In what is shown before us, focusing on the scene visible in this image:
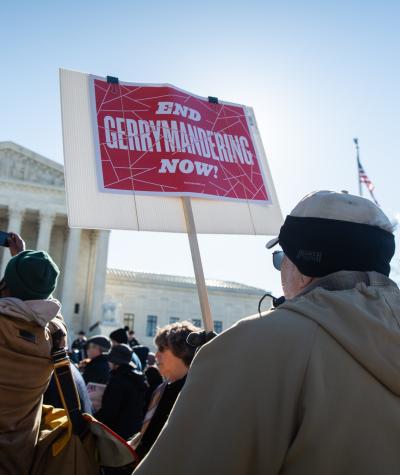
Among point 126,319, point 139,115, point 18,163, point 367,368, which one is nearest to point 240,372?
point 367,368

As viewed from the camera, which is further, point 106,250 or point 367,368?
point 106,250

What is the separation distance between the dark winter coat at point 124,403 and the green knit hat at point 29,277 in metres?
2.29

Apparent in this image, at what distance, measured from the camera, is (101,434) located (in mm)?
2480

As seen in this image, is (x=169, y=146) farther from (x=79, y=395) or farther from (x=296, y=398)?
(x=296, y=398)

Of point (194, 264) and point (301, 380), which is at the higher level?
point (194, 264)

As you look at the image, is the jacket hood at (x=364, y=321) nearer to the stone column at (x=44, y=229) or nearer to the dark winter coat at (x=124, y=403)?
the dark winter coat at (x=124, y=403)

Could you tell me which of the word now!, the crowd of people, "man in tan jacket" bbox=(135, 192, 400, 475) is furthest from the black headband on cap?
the word now!

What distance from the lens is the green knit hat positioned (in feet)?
8.85

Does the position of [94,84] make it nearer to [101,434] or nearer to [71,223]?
[71,223]

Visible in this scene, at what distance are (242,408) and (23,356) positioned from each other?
155 cm

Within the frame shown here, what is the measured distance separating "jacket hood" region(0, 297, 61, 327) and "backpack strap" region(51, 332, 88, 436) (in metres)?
0.18

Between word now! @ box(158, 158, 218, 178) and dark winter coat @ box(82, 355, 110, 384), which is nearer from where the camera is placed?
word now! @ box(158, 158, 218, 178)

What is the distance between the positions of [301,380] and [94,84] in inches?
116

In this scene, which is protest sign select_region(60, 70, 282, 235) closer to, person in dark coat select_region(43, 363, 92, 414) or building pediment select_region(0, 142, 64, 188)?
person in dark coat select_region(43, 363, 92, 414)
